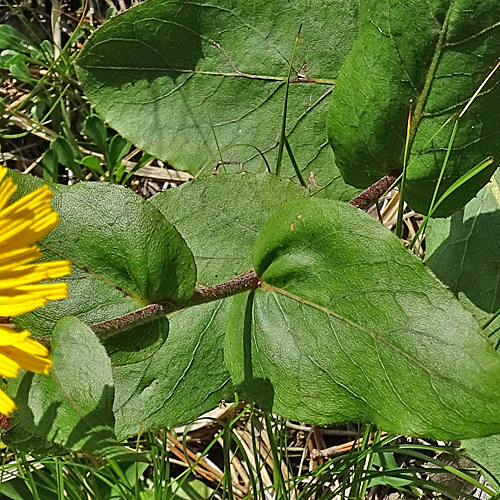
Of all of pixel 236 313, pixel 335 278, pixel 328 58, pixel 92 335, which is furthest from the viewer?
pixel 328 58

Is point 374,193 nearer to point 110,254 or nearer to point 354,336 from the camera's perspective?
point 354,336

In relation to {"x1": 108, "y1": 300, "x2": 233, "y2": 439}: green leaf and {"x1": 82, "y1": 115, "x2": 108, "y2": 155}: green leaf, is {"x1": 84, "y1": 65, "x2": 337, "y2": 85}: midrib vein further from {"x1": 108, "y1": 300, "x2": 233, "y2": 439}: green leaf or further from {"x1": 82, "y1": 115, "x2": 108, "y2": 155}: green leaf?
{"x1": 108, "y1": 300, "x2": 233, "y2": 439}: green leaf

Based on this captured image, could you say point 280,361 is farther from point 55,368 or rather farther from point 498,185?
point 498,185

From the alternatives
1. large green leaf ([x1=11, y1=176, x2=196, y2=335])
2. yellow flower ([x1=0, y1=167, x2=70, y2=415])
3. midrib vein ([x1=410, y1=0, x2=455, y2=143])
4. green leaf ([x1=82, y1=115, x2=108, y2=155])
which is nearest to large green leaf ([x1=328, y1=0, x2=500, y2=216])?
midrib vein ([x1=410, y1=0, x2=455, y2=143])

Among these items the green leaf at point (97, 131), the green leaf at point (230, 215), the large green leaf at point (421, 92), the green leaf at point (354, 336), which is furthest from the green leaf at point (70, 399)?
the green leaf at point (97, 131)

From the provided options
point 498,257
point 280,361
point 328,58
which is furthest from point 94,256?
point 498,257

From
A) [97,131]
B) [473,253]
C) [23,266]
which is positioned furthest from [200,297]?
[97,131]
